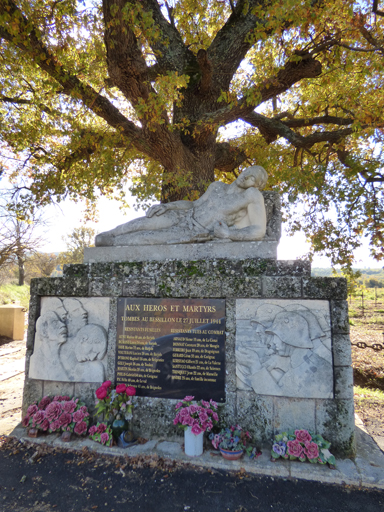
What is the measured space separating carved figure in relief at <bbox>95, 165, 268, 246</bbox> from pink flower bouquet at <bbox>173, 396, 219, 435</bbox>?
1.59 meters

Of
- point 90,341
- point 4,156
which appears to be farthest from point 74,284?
point 4,156

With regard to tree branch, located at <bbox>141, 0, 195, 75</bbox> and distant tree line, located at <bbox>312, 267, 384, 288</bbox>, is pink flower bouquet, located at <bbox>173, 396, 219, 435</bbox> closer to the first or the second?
distant tree line, located at <bbox>312, 267, 384, 288</bbox>

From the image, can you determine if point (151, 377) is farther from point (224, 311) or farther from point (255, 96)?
point (255, 96)

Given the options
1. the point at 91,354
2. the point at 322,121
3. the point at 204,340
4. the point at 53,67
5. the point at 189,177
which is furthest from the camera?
the point at 322,121

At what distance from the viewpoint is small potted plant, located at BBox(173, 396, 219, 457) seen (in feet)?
8.70

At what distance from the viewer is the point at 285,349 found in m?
2.82

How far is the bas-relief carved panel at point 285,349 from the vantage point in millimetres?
2742

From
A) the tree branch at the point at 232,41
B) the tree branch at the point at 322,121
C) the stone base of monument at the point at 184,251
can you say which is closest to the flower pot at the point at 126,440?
the stone base of monument at the point at 184,251

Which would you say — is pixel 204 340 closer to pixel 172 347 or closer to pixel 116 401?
pixel 172 347

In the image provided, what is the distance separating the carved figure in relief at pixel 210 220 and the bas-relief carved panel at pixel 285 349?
82 cm

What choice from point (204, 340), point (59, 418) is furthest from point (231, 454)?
point (59, 418)

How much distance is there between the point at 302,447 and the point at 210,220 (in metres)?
2.34

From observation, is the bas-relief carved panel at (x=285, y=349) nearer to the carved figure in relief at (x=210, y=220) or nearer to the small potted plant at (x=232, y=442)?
the small potted plant at (x=232, y=442)

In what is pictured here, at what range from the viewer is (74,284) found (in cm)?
335
